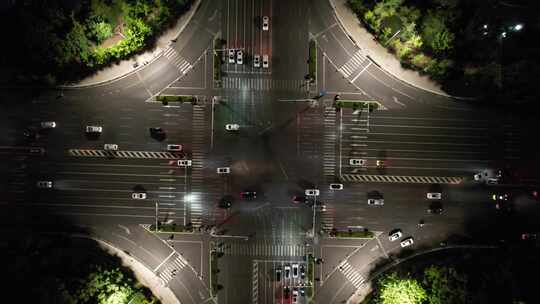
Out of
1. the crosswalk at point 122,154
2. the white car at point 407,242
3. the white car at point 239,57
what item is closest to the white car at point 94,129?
the crosswalk at point 122,154

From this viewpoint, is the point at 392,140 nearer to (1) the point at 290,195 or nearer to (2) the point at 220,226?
(1) the point at 290,195

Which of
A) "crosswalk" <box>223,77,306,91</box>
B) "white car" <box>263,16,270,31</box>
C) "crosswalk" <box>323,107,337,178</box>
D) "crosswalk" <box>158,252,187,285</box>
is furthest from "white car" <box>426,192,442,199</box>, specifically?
"crosswalk" <box>158,252,187,285</box>

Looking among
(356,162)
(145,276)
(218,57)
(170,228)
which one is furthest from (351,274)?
(218,57)

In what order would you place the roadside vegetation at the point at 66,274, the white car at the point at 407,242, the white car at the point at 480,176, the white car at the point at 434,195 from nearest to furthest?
the roadside vegetation at the point at 66,274, the white car at the point at 407,242, the white car at the point at 434,195, the white car at the point at 480,176

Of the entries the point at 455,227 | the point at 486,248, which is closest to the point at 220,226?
the point at 455,227

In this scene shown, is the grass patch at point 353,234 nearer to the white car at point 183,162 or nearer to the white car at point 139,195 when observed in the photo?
the white car at point 183,162

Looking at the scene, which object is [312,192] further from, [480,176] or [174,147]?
[480,176]

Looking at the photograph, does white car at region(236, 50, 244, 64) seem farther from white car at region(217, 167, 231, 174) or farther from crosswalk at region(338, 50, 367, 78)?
white car at region(217, 167, 231, 174)

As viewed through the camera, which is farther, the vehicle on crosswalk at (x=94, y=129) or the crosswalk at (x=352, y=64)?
the crosswalk at (x=352, y=64)
